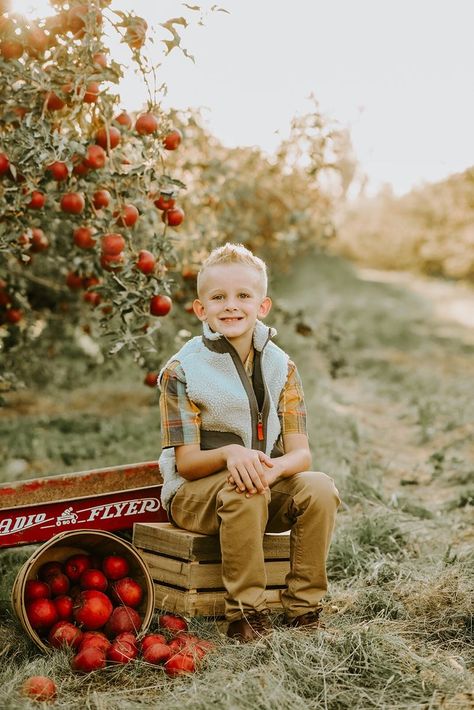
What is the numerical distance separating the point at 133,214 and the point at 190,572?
159 cm

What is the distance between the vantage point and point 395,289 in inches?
767

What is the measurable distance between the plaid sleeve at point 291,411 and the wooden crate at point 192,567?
396 mm

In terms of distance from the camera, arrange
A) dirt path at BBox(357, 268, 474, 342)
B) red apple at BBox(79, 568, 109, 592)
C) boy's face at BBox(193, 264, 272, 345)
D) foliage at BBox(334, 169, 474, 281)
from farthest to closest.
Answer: foliage at BBox(334, 169, 474, 281) < dirt path at BBox(357, 268, 474, 342) < boy's face at BBox(193, 264, 272, 345) < red apple at BBox(79, 568, 109, 592)

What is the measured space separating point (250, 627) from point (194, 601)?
0.85 feet

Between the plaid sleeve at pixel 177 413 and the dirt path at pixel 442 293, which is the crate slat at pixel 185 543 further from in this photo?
the dirt path at pixel 442 293

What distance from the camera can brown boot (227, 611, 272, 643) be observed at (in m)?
2.84

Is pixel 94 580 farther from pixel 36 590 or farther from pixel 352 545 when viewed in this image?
pixel 352 545

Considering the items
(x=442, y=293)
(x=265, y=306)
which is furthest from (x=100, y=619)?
(x=442, y=293)

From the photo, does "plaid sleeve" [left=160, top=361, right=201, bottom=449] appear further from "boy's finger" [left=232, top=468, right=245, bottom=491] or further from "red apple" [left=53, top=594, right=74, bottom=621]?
"red apple" [left=53, top=594, right=74, bottom=621]

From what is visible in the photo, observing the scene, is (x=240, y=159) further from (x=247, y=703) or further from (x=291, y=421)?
(x=247, y=703)

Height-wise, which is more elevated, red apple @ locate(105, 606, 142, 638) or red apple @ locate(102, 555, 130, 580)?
red apple @ locate(102, 555, 130, 580)

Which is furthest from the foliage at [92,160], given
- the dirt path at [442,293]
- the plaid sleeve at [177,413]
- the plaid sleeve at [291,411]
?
the dirt path at [442,293]

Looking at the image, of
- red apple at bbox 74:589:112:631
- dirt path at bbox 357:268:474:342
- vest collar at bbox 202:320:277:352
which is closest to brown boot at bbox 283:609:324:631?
red apple at bbox 74:589:112:631

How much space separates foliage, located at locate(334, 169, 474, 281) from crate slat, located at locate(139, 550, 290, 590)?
472 inches
